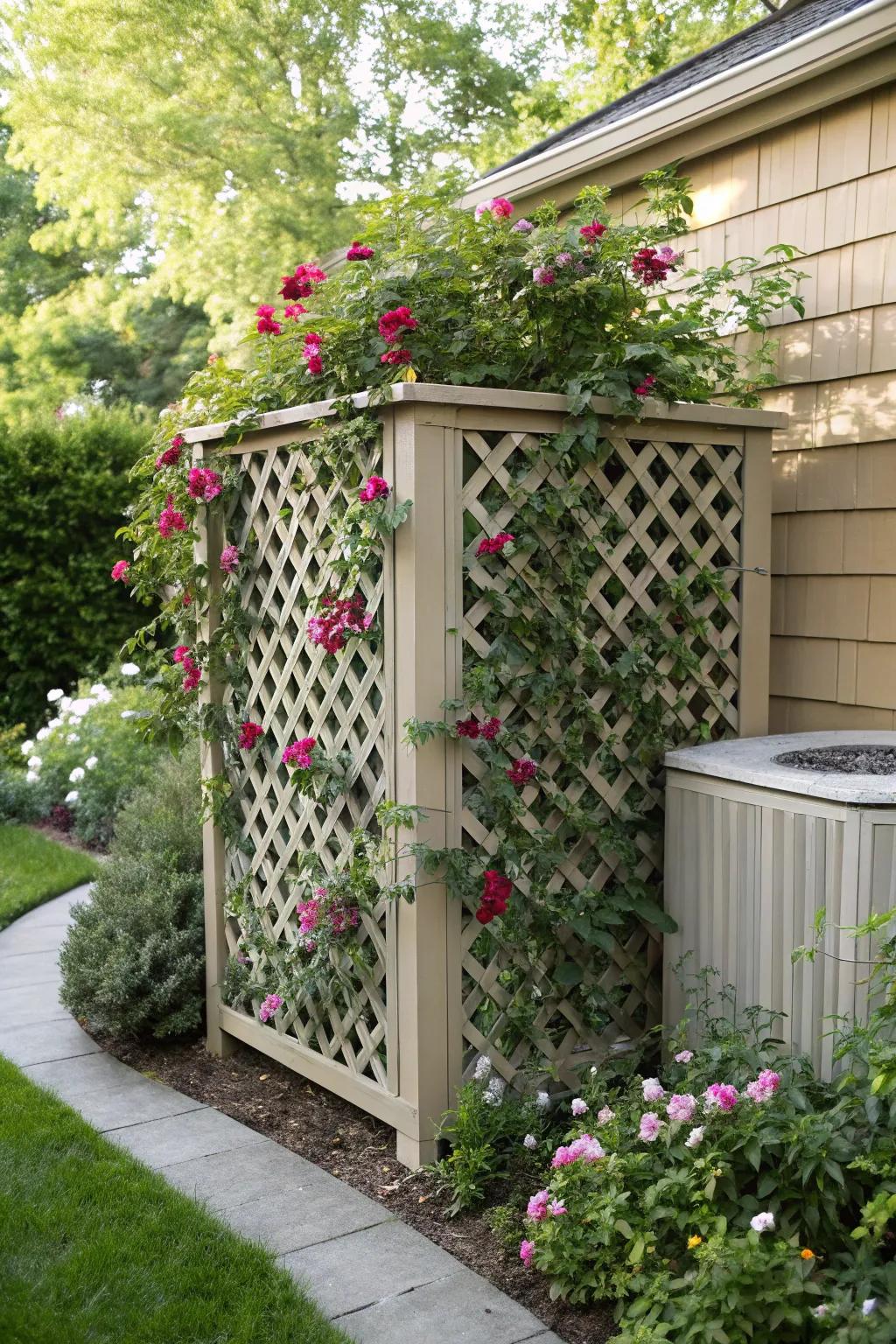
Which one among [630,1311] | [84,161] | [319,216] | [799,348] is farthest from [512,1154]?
[84,161]

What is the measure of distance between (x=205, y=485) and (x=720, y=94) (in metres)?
2.05

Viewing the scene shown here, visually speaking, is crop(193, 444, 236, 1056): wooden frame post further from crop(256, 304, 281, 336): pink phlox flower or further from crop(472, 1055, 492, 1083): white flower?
crop(472, 1055, 492, 1083): white flower

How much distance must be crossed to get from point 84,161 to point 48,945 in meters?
11.7

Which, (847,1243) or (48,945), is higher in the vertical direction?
(847,1243)

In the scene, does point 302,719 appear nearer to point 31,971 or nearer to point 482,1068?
point 482,1068

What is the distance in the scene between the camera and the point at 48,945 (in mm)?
5000

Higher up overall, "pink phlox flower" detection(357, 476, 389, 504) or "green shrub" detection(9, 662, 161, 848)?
"pink phlox flower" detection(357, 476, 389, 504)

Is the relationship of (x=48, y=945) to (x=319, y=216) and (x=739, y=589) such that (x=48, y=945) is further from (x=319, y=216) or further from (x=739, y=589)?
(x=319, y=216)

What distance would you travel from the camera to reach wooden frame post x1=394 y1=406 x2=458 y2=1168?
110 inches

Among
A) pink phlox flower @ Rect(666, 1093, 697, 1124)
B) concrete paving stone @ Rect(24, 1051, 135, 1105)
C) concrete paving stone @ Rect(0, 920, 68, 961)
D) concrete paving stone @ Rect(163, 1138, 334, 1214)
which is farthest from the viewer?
concrete paving stone @ Rect(0, 920, 68, 961)

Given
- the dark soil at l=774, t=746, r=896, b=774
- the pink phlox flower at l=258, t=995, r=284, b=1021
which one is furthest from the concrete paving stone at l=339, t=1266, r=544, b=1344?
the dark soil at l=774, t=746, r=896, b=774

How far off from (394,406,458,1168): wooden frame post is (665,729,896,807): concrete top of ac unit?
0.73 meters

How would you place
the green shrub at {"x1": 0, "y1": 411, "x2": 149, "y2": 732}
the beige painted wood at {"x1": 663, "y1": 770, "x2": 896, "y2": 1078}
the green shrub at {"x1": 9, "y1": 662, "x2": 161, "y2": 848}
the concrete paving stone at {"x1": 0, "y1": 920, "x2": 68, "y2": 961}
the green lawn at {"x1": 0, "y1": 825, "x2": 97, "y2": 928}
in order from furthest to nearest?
the green shrub at {"x1": 0, "y1": 411, "x2": 149, "y2": 732} < the green shrub at {"x1": 9, "y1": 662, "x2": 161, "y2": 848} < the green lawn at {"x1": 0, "y1": 825, "x2": 97, "y2": 928} < the concrete paving stone at {"x1": 0, "y1": 920, "x2": 68, "y2": 961} < the beige painted wood at {"x1": 663, "y1": 770, "x2": 896, "y2": 1078}

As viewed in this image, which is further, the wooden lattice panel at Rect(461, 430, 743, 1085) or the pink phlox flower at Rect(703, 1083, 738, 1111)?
the wooden lattice panel at Rect(461, 430, 743, 1085)
